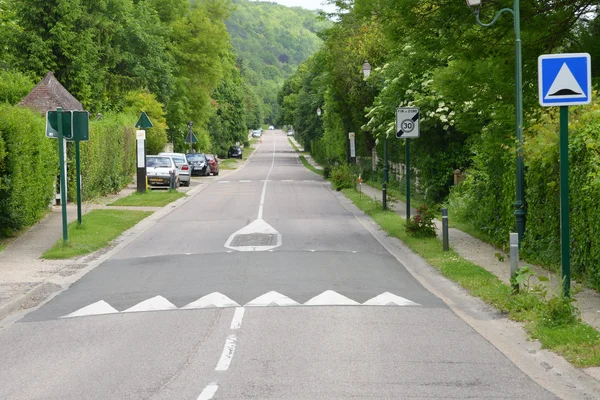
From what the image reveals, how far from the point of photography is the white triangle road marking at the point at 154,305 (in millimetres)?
11266

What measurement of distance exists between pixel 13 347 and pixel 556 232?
850cm

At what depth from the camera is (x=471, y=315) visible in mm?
10969

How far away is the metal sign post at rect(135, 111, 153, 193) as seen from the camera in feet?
123

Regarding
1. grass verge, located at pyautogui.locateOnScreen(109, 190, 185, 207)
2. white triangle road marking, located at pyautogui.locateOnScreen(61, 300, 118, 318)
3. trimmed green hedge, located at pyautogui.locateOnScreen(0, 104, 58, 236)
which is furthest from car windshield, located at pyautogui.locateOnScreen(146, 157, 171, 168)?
white triangle road marking, located at pyautogui.locateOnScreen(61, 300, 118, 318)

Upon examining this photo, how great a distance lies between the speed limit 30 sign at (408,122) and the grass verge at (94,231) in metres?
7.58

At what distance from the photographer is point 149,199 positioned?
34375 mm

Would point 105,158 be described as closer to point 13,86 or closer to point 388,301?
point 13,86

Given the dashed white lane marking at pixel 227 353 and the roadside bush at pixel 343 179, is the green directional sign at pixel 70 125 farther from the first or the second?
the roadside bush at pixel 343 179

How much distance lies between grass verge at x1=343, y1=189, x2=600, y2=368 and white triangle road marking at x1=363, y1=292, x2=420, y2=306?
112 cm

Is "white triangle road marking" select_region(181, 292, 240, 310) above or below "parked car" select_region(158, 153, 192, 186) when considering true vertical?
below

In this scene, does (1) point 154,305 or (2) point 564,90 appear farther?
(1) point 154,305

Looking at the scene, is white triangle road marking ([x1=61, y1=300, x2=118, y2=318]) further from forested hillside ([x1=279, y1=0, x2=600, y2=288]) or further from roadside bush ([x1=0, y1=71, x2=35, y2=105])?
roadside bush ([x1=0, y1=71, x2=35, y2=105])

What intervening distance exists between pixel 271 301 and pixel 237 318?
124 cm

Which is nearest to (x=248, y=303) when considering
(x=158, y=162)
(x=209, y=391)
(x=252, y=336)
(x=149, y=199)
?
(x=252, y=336)
